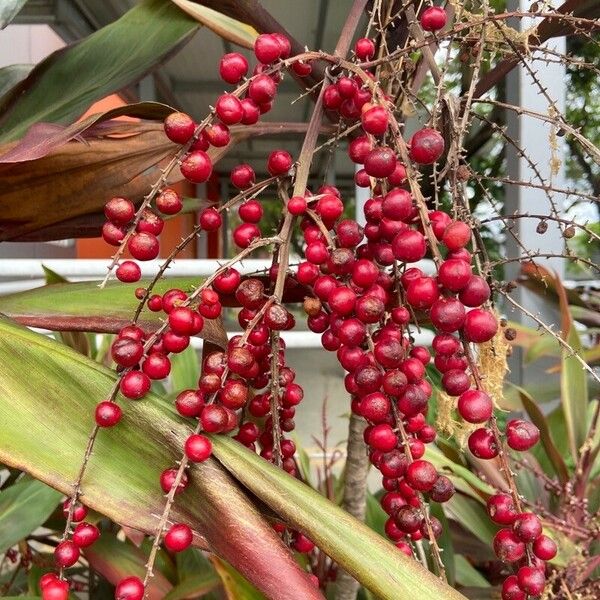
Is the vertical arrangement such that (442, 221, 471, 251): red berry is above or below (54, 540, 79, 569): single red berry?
above

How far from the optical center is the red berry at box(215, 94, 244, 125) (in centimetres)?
28

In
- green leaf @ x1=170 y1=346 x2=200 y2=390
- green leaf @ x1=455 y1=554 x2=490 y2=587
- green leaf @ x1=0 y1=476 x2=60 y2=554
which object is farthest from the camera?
green leaf @ x1=170 y1=346 x2=200 y2=390

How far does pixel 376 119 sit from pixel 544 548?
221mm

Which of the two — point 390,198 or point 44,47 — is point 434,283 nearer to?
point 390,198

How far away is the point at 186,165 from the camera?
0.28m

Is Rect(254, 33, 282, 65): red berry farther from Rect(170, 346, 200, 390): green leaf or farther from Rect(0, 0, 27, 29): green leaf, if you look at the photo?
Rect(170, 346, 200, 390): green leaf

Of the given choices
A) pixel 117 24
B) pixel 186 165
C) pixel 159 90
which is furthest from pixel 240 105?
pixel 159 90

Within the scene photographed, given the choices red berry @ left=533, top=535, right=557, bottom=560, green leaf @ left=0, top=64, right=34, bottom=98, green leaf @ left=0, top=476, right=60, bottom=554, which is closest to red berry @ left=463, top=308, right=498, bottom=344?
red berry @ left=533, top=535, right=557, bottom=560

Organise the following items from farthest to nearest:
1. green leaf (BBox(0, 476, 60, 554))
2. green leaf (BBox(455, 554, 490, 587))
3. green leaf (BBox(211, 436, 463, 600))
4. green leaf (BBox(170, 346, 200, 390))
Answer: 1. green leaf (BBox(170, 346, 200, 390))
2. green leaf (BBox(455, 554, 490, 587))
3. green leaf (BBox(0, 476, 60, 554))
4. green leaf (BBox(211, 436, 463, 600))

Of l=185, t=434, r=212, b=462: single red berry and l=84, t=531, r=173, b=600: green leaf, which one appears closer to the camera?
l=185, t=434, r=212, b=462: single red berry

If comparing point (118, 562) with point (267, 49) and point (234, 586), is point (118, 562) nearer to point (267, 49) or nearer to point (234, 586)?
point (234, 586)

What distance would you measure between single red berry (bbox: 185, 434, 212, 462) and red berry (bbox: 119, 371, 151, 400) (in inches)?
1.6

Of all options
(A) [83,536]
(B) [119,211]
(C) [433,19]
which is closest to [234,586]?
(A) [83,536]

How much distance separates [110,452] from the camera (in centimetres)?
29
